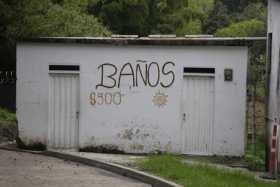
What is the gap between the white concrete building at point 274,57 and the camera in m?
14.6

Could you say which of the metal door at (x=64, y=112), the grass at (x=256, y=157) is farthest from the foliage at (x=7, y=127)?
the grass at (x=256, y=157)

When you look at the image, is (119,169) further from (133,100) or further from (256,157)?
(256,157)

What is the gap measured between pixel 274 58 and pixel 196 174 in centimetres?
368

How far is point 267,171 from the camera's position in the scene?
14.7 metres

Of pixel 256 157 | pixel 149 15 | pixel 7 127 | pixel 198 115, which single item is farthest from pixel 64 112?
pixel 149 15

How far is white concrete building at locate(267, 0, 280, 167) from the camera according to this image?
47.8ft

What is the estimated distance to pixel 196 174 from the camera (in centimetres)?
1284

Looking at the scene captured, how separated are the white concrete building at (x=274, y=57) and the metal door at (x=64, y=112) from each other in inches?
217

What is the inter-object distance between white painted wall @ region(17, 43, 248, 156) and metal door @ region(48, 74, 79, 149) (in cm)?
18

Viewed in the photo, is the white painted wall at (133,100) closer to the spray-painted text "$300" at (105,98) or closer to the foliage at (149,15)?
the spray-painted text "$300" at (105,98)

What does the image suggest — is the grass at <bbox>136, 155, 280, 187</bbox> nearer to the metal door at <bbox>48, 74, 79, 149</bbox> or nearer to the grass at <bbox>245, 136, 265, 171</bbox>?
the grass at <bbox>245, 136, 265, 171</bbox>

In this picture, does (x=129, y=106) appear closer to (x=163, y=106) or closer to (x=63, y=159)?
(x=163, y=106)

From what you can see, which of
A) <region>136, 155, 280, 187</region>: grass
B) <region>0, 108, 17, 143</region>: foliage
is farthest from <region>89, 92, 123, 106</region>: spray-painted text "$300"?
<region>0, 108, 17, 143</region>: foliage

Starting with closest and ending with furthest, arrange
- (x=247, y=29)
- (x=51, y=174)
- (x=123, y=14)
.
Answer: (x=51, y=174) → (x=123, y=14) → (x=247, y=29)
